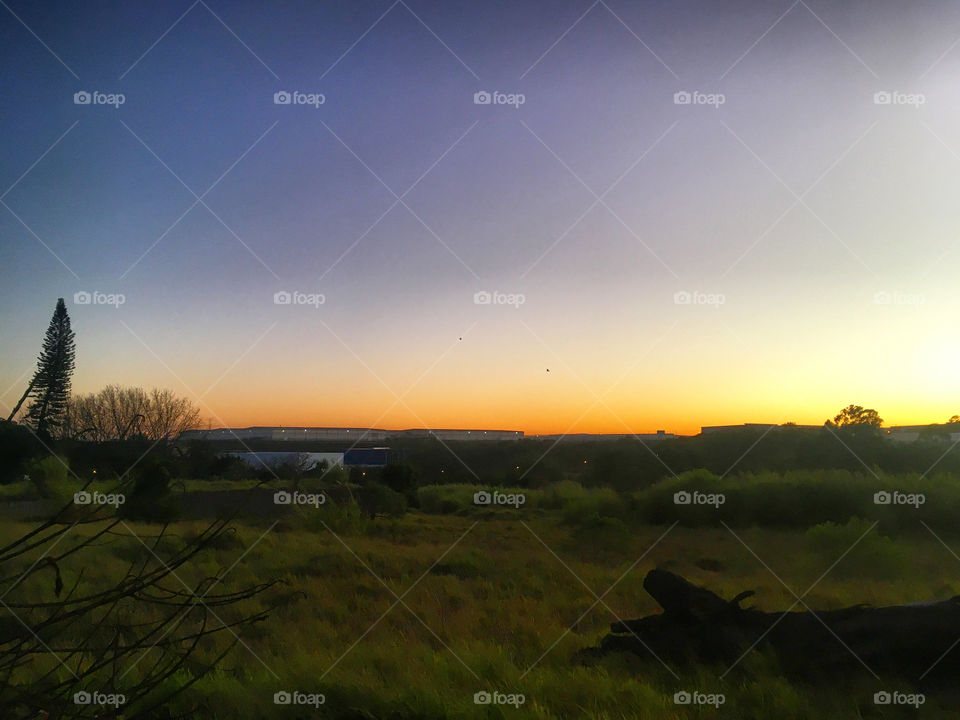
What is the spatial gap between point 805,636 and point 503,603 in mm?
4868

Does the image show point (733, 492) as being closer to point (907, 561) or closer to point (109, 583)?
point (907, 561)

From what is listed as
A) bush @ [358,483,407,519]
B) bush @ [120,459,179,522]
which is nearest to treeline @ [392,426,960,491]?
bush @ [358,483,407,519]

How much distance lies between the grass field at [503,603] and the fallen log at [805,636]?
17 centimetres

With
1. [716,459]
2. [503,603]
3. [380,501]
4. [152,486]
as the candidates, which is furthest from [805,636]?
[716,459]

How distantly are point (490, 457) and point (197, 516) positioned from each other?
37320 millimetres

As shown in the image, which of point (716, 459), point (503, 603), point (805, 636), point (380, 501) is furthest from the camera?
point (716, 459)

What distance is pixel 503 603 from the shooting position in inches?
406

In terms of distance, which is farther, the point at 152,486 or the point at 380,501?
the point at 380,501

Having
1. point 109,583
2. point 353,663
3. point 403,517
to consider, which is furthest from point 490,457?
point 353,663

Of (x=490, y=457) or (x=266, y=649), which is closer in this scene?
(x=266, y=649)

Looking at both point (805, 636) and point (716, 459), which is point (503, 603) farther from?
point (716, 459)

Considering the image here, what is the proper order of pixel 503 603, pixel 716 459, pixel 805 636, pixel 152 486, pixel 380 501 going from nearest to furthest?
1. pixel 152 486
2. pixel 805 636
3. pixel 503 603
4. pixel 380 501
5. pixel 716 459

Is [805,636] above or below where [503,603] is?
above

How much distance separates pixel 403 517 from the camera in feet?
85.4
